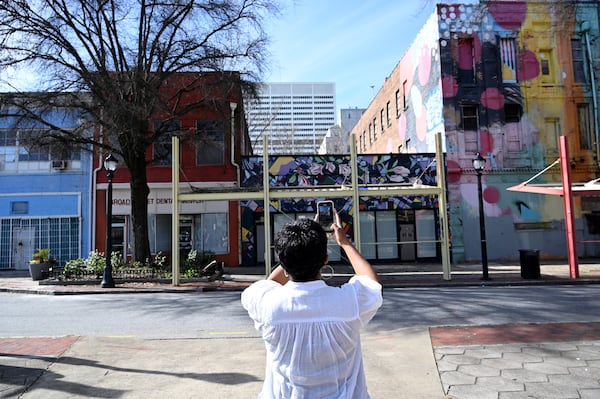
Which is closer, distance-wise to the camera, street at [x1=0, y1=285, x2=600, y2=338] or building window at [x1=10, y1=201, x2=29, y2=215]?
street at [x1=0, y1=285, x2=600, y2=338]

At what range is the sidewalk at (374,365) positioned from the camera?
4.42 m

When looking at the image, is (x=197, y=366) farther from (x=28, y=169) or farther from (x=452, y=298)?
(x=28, y=169)

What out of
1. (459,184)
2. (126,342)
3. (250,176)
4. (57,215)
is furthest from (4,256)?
(459,184)

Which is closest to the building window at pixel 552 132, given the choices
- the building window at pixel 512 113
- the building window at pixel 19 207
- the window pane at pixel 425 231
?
the building window at pixel 512 113

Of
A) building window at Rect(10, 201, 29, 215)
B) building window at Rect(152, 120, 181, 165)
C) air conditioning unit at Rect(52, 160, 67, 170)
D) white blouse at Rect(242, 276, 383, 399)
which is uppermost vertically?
building window at Rect(152, 120, 181, 165)

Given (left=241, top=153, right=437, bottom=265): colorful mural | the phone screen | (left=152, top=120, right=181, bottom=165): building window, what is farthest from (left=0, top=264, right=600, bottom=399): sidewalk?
(left=241, top=153, right=437, bottom=265): colorful mural

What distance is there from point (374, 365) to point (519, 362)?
63.2 inches

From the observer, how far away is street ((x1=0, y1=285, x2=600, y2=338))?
7.81 m

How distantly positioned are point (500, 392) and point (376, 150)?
3048cm

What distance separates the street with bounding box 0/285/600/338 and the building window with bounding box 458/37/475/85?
496 inches

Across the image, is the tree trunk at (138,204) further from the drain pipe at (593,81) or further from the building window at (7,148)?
the drain pipe at (593,81)

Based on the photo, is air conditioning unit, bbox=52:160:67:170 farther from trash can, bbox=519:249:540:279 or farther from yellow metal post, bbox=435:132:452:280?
trash can, bbox=519:249:540:279

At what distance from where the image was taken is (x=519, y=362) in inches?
193

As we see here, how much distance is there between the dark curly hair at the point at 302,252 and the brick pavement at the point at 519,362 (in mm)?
3055
